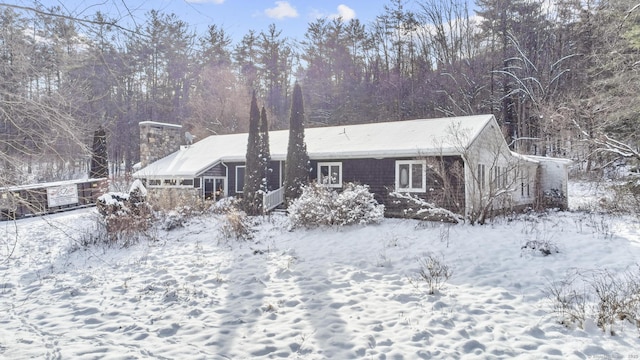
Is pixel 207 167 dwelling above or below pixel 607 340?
above

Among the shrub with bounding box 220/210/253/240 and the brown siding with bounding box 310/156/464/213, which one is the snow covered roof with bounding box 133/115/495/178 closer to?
the brown siding with bounding box 310/156/464/213

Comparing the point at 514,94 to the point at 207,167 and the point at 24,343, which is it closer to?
the point at 207,167

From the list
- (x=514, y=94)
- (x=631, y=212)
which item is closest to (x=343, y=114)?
(x=514, y=94)

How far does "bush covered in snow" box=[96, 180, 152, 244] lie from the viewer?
10555mm

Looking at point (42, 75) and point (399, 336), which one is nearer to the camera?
point (42, 75)

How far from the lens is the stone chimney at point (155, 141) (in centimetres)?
2005

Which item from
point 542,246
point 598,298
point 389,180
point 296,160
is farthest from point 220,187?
point 598,298

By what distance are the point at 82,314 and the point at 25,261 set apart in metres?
4.91

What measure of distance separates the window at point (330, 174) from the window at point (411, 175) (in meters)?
2.32

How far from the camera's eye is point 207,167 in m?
16.6

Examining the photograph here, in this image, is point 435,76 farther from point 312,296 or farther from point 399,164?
point 312,296

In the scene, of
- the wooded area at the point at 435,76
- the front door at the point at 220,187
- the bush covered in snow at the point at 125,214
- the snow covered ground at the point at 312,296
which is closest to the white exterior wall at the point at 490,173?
the snow covered ground at the point at 312,296

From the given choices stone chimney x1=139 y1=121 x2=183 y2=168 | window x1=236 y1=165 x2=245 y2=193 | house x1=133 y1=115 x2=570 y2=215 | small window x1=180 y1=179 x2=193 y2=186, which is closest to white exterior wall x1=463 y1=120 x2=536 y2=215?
house x1=133 y1=115 x2=570 y2=215

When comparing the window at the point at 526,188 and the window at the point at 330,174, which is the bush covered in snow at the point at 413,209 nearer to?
the window at the point at 330,174
